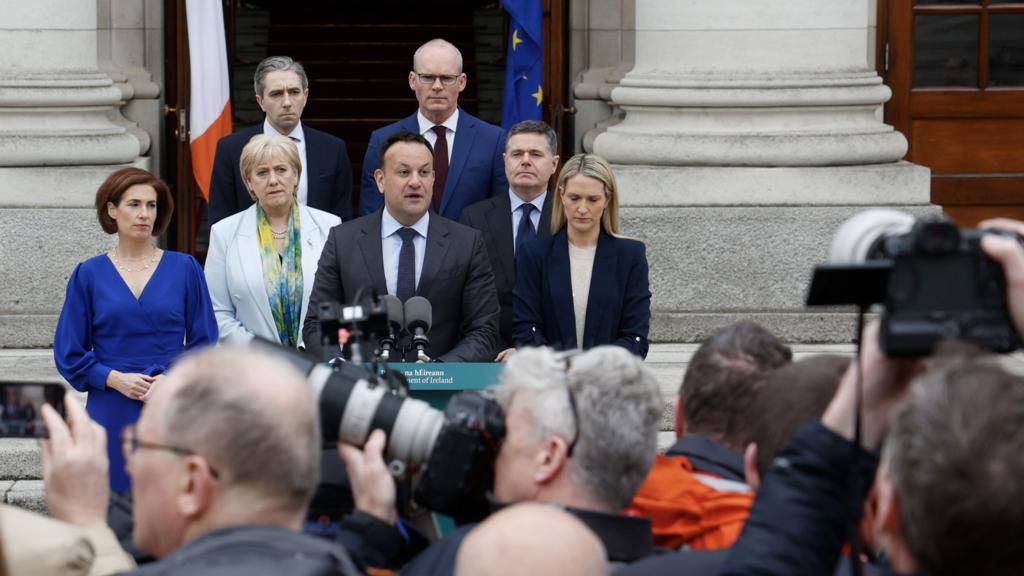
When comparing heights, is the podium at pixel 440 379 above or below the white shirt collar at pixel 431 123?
below

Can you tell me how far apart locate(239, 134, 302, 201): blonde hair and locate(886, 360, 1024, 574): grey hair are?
4606 millimetres

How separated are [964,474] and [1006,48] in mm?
8048

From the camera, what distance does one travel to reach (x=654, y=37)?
28.7 feet

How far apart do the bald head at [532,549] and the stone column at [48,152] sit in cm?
609

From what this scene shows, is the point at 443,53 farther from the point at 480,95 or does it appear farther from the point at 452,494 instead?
the point at 480,95

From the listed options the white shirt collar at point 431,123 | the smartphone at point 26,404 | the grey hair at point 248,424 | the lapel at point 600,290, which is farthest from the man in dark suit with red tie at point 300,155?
the grey hair at point 248,424

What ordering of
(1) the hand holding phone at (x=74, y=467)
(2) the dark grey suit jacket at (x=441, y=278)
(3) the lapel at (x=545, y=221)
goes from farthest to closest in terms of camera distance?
(3) the lapel at (x=545, y=221) → (2) the dark grey suit jacket at (x=441, y=278) → (1) the hand holding phone at (x=74, y=467)

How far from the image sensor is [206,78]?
8.83 metres

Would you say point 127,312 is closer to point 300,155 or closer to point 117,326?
point 117,326

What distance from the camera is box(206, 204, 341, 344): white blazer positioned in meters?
6.47

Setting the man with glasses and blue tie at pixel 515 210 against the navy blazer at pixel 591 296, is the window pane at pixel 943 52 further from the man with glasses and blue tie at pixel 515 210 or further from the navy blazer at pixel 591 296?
the navy blazer at pixel 591 296

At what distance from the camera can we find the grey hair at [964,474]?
2.04m

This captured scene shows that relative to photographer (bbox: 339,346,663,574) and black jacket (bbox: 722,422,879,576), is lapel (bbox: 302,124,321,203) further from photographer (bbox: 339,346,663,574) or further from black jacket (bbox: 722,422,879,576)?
black jacket (bbox: 722,422,879,576)

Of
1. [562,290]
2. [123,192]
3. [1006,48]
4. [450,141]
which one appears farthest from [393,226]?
[1006,48]
